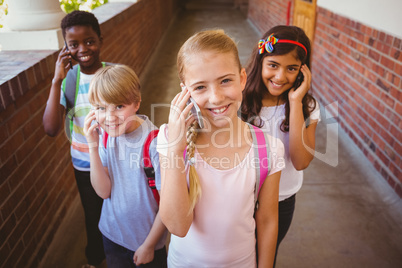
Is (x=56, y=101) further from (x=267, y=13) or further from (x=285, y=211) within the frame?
(x=267, y=13)

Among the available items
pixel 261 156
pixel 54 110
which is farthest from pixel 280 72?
pixel 54 110

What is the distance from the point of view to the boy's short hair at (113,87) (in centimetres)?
145

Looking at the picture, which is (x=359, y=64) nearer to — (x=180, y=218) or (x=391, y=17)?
(x=391, y=17)

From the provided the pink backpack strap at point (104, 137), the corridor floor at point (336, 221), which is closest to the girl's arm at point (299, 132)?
the pink backpack strap at point (104, 137)

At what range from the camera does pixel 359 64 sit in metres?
3.59

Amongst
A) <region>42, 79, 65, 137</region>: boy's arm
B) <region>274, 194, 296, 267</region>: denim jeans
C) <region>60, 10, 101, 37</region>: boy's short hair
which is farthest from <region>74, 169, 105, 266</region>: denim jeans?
<region>274, 194, 296, 267</region>: denim jeans

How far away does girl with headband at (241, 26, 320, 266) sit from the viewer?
160 cm

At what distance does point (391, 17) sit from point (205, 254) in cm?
273

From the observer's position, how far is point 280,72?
165 cm

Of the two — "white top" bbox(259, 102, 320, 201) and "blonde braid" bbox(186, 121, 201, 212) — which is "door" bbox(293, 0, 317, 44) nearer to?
"white top" bbox(259, 102, 320, 201)

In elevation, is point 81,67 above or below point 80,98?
above

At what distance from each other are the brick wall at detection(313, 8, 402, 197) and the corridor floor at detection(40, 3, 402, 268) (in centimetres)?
16

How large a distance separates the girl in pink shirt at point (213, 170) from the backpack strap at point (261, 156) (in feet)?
0.05

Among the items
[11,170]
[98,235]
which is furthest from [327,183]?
[11,170]
